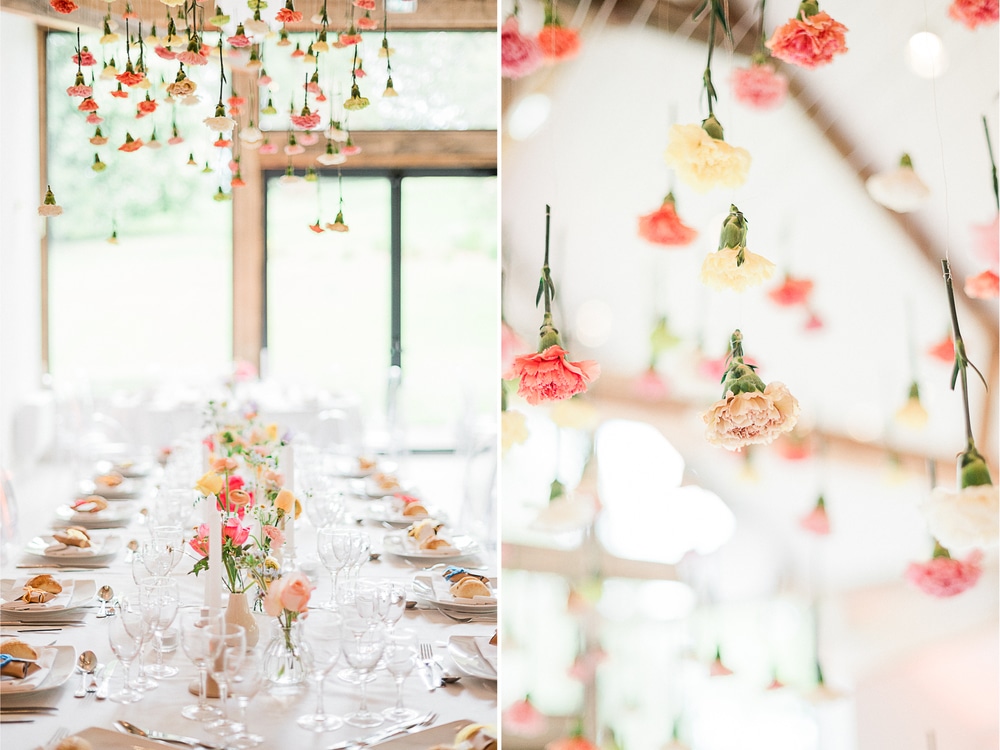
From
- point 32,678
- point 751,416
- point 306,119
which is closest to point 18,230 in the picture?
point 306,119

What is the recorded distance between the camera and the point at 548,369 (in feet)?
3.85

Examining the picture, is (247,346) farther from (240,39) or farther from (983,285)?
(983,285)

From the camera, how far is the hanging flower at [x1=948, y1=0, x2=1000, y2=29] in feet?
3.77

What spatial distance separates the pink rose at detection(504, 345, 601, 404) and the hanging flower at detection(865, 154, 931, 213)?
416 mm

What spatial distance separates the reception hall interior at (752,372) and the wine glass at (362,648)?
0.22 metres

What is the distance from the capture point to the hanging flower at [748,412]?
3.88 ft

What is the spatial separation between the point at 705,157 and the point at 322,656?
85 centimetres

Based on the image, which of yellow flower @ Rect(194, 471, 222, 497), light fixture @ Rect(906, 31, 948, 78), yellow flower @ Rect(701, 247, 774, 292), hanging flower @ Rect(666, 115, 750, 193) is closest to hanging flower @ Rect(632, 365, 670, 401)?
yellow flower @ Rect(701, 247, 774, 292)

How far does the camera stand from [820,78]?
3.87ft

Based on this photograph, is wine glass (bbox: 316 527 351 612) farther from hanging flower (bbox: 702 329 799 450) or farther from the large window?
the large window

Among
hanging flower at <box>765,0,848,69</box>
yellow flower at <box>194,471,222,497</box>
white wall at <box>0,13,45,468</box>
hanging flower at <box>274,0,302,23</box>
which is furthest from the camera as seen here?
white wall at <box>0,13,45,468</box>

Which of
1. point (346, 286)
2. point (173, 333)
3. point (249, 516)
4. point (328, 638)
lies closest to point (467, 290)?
point (346, 286)

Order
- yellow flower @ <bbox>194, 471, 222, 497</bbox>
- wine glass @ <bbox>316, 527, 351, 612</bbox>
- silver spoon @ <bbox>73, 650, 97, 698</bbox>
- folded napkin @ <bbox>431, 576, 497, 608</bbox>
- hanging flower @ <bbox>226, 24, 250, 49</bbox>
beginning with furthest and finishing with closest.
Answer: hanging flower @ <bbox>226, 24, 250, 49</bbox>
folded napkin @ <bbox>431, 576, 497, 608</bbox>
wine glass @ <bbox>316, 527, 351, 612</bbox>
yellow flower @ <bbox>194, 471, 222, 497</bbox>
silver spoon @ <bbox>73, 650, 97, 698</bbox>

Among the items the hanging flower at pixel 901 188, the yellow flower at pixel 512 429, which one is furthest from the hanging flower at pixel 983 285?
the yellow flower at pixel 512 429
